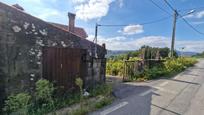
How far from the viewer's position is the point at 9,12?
18.0ft

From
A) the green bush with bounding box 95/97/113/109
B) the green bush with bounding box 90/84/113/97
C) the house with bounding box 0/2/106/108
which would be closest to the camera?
the house with bounding box 0/2/106/108

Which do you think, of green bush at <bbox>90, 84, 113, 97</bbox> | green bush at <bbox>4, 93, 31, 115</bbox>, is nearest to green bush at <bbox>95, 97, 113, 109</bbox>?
green bush at <bbox>90, 84, 113, 97</bbox>

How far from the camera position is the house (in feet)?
17.9

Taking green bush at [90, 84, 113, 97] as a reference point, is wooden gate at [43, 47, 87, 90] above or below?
above

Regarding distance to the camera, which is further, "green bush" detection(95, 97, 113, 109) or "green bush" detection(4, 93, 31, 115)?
"green bush" detection(95, 97, 113, 109)

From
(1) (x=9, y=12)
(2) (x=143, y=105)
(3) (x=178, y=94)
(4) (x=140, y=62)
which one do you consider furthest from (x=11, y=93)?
(4) (x=140, y=62)

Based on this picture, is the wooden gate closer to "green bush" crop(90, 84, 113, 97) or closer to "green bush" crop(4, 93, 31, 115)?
"green bush" crop(90, 84, 113, 97)

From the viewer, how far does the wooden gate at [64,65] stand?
265 inches

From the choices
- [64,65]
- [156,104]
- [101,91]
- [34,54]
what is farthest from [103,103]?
[34,54]

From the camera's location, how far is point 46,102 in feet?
20.7

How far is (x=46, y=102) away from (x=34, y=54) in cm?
154

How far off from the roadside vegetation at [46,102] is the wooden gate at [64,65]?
439 millimetres

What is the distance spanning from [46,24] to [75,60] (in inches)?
76.2

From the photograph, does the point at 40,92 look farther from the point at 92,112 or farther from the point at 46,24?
the point at 46,24
